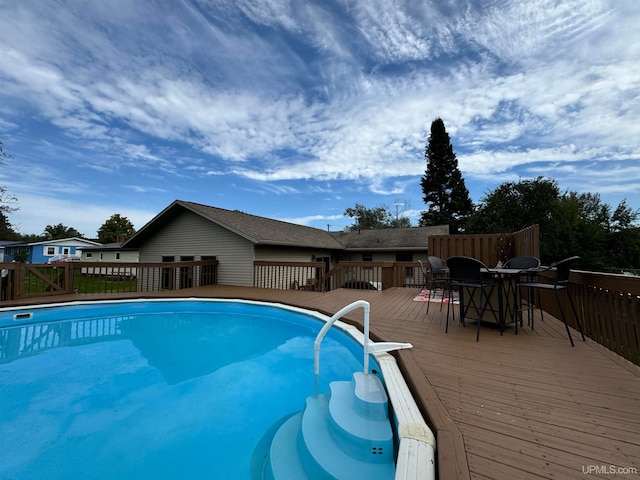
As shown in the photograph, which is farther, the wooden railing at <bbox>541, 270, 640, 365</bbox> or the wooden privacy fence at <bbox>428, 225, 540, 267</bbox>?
the wooden privacy fence at <bbox>428, 225, 540, 267</bbox>

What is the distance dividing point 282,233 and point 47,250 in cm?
3261

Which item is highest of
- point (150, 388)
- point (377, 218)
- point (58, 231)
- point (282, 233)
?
point (377, 218)

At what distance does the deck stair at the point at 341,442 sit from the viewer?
68.9 inches

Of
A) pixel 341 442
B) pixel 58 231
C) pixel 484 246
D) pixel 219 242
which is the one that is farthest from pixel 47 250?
pixel 484 246

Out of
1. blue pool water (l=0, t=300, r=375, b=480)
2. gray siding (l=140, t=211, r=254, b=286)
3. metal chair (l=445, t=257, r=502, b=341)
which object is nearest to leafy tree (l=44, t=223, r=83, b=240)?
gray siding (l=140, t=211, r=254, b=286)

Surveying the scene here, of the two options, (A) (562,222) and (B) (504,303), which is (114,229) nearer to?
(B) (504,303)

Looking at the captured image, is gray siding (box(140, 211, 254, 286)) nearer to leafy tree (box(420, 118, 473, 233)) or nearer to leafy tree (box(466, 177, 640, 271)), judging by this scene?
leafy tree (box(466, 177, 640, 271))

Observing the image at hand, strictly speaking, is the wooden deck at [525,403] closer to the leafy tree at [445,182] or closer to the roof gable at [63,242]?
the leafy tree at [445,182]

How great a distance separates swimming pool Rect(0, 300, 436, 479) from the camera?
2248 mm

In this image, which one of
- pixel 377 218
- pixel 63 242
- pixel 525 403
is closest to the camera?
pixel 525 403

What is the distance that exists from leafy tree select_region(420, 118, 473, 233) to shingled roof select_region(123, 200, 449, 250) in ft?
36.8

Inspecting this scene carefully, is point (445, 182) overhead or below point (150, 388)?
overhead

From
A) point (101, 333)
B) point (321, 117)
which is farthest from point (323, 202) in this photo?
point (101, 333)

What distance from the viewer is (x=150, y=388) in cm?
339
